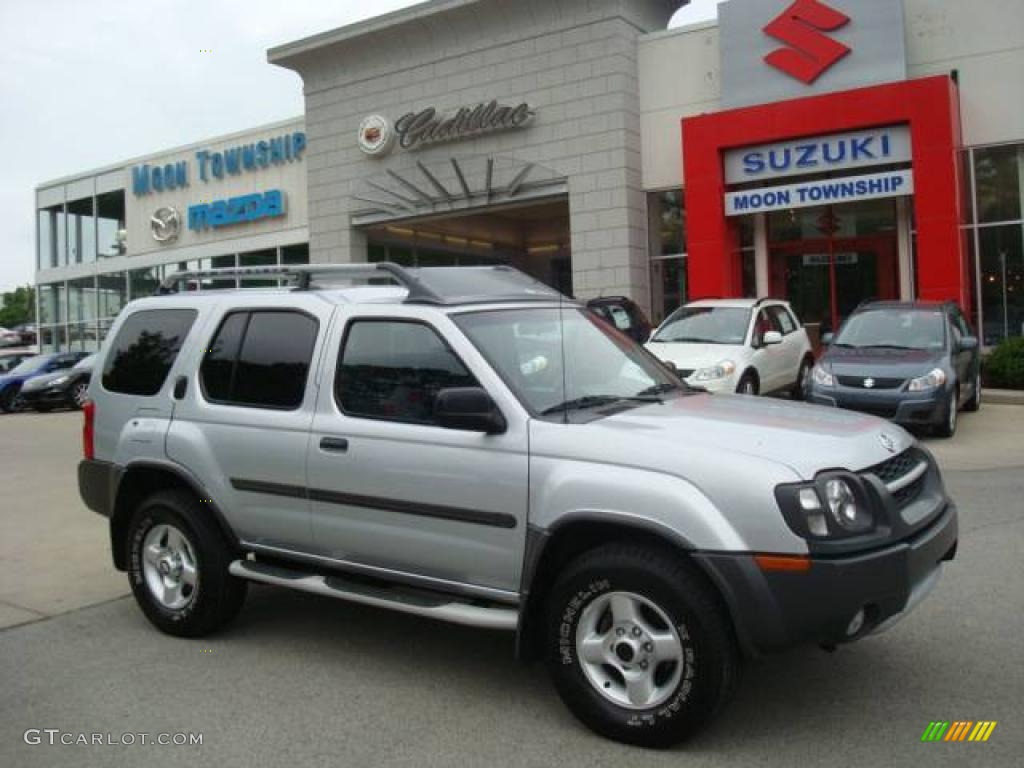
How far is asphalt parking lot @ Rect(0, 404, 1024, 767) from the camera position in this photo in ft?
12.0

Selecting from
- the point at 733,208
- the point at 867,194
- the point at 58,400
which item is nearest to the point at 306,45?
the point at 58,400

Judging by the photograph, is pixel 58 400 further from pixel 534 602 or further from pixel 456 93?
pixel 534 602

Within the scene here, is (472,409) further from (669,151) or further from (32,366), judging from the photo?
(32,366)

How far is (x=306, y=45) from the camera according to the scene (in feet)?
81.7

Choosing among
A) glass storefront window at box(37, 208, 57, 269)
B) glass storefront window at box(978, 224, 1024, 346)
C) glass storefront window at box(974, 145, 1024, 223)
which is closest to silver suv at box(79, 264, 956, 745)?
glass storefront window at box(978, 224, 1024, 346)

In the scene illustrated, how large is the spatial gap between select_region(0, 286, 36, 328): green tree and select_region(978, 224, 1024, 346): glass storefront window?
10992 cm

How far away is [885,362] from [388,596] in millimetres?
8589

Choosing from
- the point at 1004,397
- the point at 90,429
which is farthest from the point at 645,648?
the point at 1004,397

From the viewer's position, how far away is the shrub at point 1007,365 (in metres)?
15.8

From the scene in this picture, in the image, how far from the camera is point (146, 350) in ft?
18.1

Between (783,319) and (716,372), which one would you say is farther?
(783,319)

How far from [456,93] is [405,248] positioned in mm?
5157

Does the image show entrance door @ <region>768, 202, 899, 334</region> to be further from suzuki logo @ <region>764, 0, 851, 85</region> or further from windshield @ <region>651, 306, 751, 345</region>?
windshield @ <region>651, 306, 751, 345</region>

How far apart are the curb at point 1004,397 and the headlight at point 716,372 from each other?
571cm
